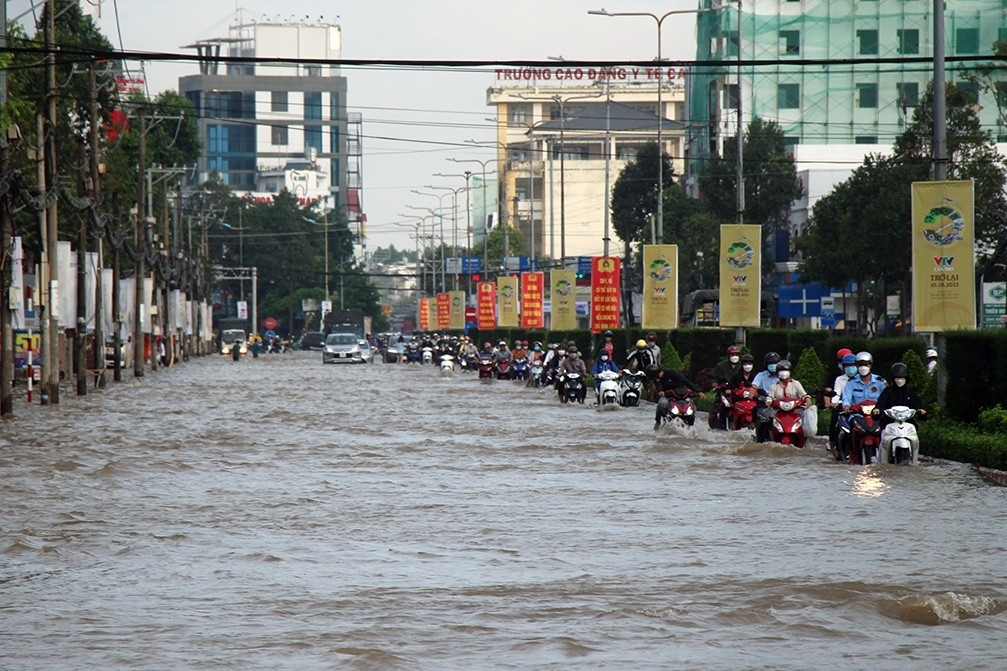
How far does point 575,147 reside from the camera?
554 ft

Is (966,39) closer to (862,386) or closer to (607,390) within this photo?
(607,390)

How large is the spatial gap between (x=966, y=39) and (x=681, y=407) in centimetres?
6522

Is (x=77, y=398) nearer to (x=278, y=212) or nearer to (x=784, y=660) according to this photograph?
(x=784, y=660)

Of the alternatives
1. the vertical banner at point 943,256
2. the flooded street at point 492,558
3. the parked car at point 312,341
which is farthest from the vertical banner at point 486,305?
the vertical banner at point 943,256

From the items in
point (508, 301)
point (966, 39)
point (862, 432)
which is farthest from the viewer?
point (966, 39)

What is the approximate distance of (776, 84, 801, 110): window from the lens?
9550 centimetres

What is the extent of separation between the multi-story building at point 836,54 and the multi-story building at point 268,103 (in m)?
94.2

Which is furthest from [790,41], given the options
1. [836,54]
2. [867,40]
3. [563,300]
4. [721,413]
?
[721,413]

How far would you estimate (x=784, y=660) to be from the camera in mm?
9414

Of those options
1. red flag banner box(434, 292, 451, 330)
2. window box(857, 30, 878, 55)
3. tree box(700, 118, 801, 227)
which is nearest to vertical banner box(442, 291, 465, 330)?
red flag banner box(434, 292, 451, 330)

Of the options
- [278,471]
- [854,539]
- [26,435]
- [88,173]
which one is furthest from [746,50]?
[854,539]

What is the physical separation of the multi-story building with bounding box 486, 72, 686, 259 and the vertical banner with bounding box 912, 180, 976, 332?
116 metres

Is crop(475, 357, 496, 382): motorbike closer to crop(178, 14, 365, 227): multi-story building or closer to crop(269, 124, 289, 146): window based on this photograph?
crop(178, 14, 365, 227): multi-story building

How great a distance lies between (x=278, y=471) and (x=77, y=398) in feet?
78.5
